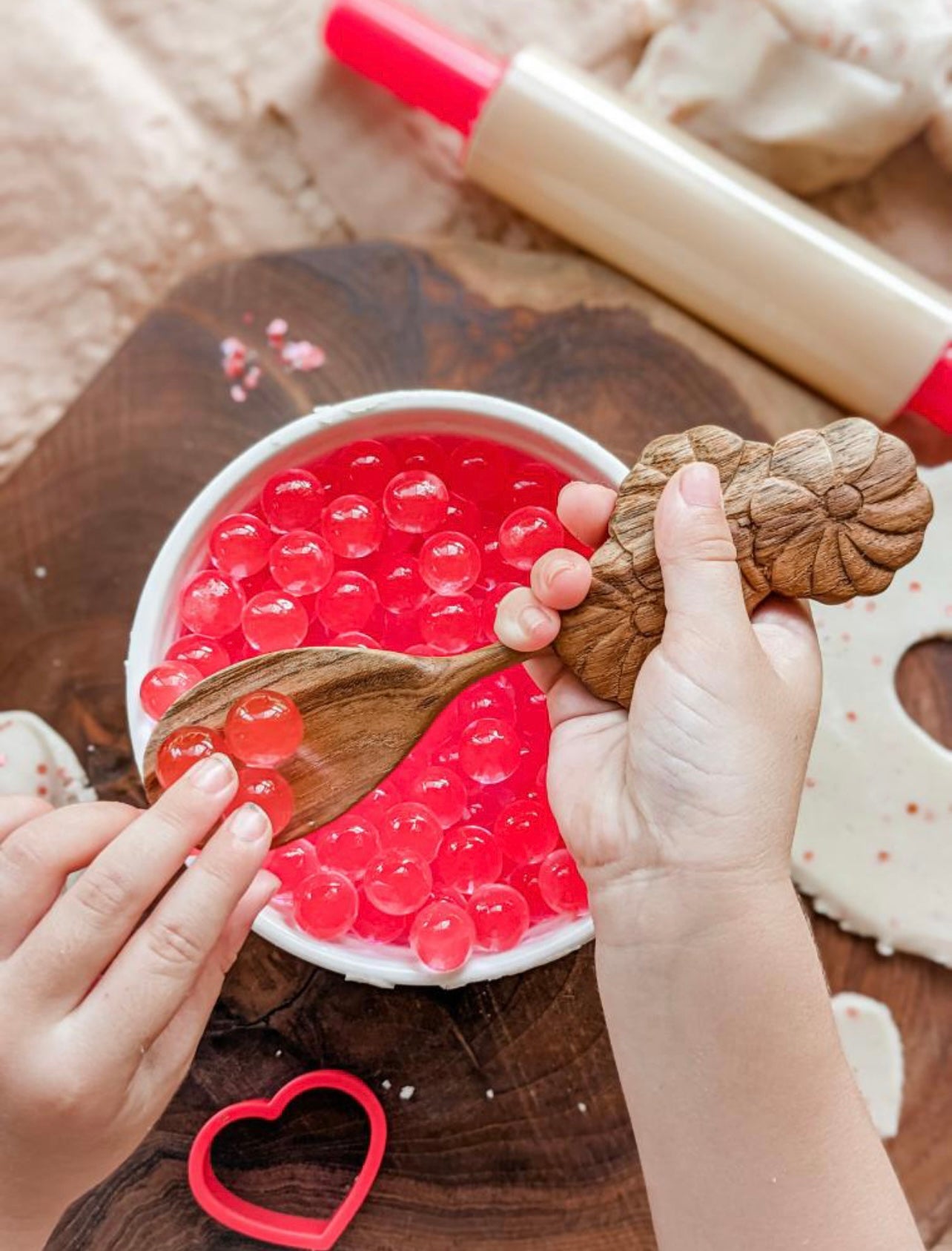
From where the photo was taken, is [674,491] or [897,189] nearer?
[674,491]

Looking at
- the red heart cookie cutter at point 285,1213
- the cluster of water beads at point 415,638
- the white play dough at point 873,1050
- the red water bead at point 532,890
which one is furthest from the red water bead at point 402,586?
the white play dough at point 873,1050

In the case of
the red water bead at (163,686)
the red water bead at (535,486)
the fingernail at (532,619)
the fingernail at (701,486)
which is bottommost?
the red water bead at (163,686)

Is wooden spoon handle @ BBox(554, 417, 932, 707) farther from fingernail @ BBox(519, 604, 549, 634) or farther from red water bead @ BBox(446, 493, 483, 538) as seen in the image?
red water bead @ BBox(446, 493, 483, 538)

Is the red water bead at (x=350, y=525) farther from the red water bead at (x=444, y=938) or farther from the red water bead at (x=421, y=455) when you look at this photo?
the red water bead at (x=444, y=938)

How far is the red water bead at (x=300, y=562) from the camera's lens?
0.76 m

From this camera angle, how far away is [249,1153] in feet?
2.78

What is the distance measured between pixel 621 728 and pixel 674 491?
0.17 metres

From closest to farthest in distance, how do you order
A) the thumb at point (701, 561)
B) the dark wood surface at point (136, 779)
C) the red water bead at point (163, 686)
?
the thumb at point (701, 561) → the red water bead at point (163, 686) → the dark wood surface at point (136, 779)

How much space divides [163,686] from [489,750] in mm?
220

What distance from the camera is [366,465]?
Answer: 80 cm

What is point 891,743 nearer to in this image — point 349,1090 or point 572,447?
point 572,447

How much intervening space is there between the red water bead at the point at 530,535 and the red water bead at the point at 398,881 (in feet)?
0.71

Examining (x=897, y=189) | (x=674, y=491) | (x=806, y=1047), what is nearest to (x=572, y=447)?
(x=674, y=491)

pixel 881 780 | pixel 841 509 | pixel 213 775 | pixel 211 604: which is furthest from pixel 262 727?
pixel 881 780
